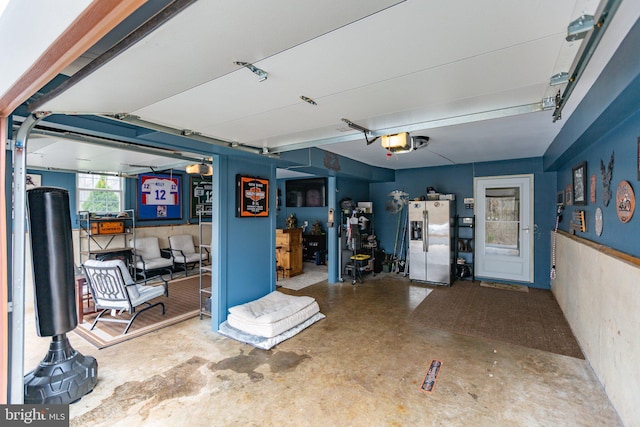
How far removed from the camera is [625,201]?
2.27 m

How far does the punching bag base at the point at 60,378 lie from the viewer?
221 cm

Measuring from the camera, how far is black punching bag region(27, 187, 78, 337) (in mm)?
2221

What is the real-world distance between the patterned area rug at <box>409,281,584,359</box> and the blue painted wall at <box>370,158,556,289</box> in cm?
84

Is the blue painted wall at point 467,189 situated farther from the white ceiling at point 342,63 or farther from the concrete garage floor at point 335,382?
the white ceiling at point 342,63

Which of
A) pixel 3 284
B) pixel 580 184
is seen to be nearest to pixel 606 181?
pixel 580 184

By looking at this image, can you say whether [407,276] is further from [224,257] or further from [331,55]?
[331,55]

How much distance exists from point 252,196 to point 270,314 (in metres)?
1.54

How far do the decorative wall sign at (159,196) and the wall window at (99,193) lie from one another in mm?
428

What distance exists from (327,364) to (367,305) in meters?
1.84

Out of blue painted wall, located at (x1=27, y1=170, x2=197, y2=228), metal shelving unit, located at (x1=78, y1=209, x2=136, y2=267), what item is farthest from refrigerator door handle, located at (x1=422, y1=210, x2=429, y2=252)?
metal shelving unit, located at (x1=78, y1=209, x2=136, y2=267)

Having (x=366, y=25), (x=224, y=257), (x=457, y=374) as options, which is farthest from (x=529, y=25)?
(x=224, y=257)

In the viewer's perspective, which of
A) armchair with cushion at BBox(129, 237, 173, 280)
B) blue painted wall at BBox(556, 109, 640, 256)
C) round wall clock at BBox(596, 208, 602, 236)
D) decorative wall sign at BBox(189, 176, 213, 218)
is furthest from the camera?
decorative wall sign at BBox(189, 176, 213, 218)

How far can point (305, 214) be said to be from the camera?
348 inches

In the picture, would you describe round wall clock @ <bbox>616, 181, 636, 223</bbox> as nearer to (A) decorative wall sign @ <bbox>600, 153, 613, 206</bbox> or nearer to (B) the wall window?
(A) decorative wall sign @ <bbox>600, 153, 613, 206</bbox>
